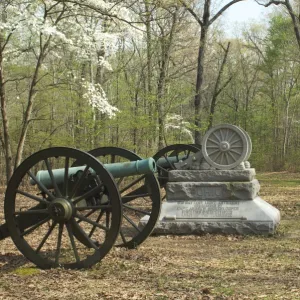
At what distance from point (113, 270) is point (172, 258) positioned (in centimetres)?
119

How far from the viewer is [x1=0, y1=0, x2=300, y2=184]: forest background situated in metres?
14.1

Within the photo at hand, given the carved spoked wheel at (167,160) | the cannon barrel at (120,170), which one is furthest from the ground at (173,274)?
the carved spoked wheel at (167,160)

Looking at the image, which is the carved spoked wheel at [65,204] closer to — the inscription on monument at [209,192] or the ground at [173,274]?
the ground at [173,274]

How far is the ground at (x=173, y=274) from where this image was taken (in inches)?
196

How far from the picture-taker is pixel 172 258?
7.02 m

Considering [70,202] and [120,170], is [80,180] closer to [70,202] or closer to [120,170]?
[70,202]

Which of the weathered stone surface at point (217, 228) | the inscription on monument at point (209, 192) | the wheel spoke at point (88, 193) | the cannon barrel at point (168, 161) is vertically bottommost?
the weathered stone surface at point (217, 228)

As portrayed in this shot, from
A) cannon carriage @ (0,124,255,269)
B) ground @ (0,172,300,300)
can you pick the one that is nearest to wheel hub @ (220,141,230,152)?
ground @ (0,172,300,300)

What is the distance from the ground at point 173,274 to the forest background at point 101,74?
4.64 metres

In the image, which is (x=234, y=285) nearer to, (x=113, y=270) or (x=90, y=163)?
(x=113, y=270)

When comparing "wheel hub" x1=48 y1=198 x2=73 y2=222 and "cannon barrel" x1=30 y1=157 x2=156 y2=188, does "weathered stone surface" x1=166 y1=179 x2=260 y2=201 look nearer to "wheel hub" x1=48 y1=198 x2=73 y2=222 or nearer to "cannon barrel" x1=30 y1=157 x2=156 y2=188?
"cannon barrel" x1=30 y1=157 x2=156 y2=188

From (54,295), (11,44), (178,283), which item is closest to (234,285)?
(178,283)

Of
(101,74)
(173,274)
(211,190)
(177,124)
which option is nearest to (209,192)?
(211,190)

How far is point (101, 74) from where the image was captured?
21531 mm
